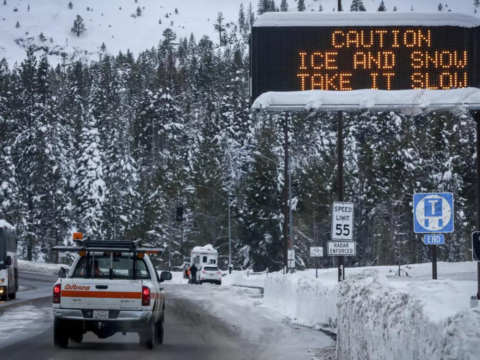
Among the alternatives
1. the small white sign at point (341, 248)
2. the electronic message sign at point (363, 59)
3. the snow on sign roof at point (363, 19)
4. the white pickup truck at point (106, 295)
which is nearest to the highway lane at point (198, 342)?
the white pickup truck at point (106, 295)

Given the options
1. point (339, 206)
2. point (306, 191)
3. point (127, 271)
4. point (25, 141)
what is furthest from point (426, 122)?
point (127, 271)

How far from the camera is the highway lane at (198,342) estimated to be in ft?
49.5

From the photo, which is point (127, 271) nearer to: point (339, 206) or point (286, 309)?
point (339, 206)

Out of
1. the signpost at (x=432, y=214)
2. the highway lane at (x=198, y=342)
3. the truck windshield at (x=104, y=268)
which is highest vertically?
the signpost at (x=432, y=214)

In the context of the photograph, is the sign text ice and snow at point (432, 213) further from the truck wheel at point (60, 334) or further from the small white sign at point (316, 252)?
the small white sign at point (316, 252)

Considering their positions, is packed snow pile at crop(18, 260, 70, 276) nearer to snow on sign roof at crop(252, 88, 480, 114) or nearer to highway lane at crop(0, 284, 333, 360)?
highway lane at crop(0, 284, 333, 360)

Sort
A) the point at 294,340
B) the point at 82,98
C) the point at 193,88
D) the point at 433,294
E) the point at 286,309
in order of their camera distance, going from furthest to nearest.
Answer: the point at 193,88 → the point at 82,98 → the point at 286,309 → the point at 294,340 → the point at 433,294

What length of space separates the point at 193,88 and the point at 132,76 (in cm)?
1412

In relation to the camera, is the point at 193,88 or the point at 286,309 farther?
the point at 193,88

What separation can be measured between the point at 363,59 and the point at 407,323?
32.0 ft

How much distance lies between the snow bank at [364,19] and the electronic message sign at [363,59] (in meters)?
0.11

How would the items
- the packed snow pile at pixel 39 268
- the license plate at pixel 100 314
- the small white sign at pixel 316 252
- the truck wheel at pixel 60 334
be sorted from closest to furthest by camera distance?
the license plate at pixel 100 314 → the truck wheel at pixel 60 334 → the small white sign at pixel 316 252 → the packed snow pile at pixel 39 268

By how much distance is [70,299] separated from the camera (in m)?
16.0

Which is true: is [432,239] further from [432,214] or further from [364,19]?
[364,19]
